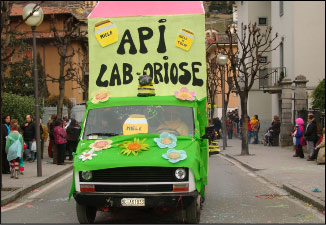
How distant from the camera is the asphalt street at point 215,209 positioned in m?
9.75

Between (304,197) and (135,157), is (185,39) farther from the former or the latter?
(304,197)

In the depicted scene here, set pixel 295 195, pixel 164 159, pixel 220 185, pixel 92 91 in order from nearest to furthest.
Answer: pixel 164 159 → pixel 92 91 → pixel 295 195 → pixel 220 185

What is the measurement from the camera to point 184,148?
901 centimetres

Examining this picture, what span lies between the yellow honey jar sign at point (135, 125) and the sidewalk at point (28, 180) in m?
3.56

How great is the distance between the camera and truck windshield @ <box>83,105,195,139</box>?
9.70m

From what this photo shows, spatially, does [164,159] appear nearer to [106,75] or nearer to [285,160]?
[106,75]

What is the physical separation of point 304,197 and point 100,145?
492 centimetres

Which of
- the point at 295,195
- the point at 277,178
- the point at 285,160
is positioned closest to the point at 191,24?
the point at 295,195

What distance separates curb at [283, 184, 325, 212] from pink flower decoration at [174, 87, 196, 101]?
3.14 meters

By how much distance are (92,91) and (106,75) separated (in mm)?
412

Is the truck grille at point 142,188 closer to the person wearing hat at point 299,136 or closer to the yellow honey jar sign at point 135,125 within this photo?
the yellow honey jar sign at point 135,125

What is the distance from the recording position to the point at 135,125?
9711 millimetres

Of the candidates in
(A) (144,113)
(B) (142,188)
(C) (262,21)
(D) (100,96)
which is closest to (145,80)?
(A) (144,113)

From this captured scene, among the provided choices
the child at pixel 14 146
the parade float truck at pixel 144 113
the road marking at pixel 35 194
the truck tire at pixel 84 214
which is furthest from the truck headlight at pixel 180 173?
the child at pixel 14 146
